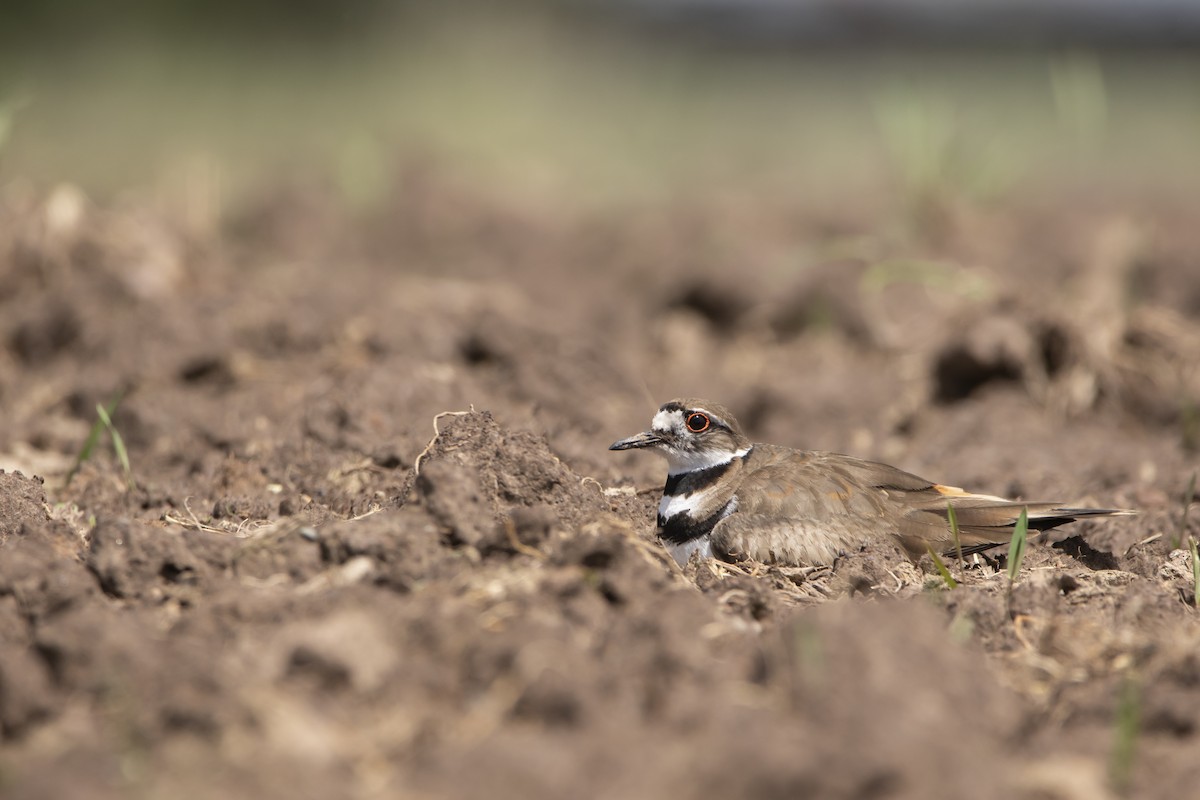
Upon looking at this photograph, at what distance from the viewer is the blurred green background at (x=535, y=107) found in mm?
13055

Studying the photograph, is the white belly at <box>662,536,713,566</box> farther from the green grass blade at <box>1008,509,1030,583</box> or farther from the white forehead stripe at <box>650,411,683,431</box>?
the green grass blade at <box>1008,509,1030,583</box>

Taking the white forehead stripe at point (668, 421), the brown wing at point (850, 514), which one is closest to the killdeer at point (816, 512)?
the brown wing at point (850, 514)

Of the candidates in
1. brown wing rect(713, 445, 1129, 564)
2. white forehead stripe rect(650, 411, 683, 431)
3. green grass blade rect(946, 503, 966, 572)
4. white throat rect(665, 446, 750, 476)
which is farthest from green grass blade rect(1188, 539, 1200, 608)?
white forehead stripe rect(650, 411, 683, 431)

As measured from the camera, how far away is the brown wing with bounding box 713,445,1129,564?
4.80 meters

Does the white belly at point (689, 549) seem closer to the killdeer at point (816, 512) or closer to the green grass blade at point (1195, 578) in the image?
the killdeer at point (816, 512)

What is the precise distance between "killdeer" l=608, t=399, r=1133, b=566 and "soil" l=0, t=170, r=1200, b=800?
171mm

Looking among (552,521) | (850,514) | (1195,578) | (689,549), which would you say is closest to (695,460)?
(689,549)

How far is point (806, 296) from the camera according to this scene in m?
8.83

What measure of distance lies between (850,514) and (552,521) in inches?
62.4

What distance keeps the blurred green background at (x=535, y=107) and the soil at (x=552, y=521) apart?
1.57 m

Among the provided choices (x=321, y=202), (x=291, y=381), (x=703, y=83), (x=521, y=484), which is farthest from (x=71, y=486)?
(x=703, y=83)

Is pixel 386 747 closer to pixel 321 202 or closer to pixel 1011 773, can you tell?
pixel 1011 773

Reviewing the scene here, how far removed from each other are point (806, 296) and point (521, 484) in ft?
16.0

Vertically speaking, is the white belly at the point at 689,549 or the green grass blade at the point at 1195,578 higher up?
the green grass blade at the point at 1195,578
